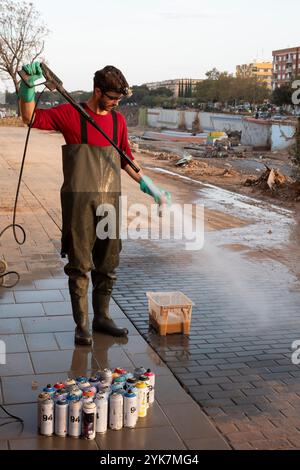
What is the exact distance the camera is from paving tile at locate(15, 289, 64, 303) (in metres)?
6.44

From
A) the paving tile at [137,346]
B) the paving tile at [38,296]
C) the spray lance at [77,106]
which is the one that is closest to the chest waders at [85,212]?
the spray lance at [77,106]

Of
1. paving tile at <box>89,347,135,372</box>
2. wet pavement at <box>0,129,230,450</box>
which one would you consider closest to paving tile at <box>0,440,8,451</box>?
wet pavement at <box>0,129,230,450</box>

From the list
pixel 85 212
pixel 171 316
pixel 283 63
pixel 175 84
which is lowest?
pixel 171 316

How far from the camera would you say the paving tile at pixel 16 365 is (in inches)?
182

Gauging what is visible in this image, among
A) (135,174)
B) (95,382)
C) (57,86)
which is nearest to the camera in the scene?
(95,382)

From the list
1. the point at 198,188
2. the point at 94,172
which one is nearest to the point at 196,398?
the point at 94,172

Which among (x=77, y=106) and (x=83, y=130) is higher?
(x=77, y=106)

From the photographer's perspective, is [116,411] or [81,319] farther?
[81,319]

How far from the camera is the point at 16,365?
4762 millimetres

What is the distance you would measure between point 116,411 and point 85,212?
1.65 m

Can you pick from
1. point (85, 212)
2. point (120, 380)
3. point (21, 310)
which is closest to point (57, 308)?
point (21, 310)

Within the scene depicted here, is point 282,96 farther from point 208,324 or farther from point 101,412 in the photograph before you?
point 101,412

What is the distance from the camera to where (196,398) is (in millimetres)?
4363

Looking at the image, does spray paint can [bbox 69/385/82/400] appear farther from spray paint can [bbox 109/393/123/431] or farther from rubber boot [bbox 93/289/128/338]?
rubber boot [bbox 93/289/128/338]
